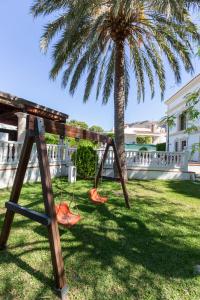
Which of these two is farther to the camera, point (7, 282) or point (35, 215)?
point (35, 215)

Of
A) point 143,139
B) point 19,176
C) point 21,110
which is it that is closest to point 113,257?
point 19,176

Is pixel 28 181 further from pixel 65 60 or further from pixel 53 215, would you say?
pixel 53 215

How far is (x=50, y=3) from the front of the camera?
8.19 metres

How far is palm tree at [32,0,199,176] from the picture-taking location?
26.1ft

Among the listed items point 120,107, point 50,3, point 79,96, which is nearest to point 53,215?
point 120,107

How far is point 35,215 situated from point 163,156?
984cm

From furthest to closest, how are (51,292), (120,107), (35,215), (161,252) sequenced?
1. (120,107)
2. (161,252)
3. (35,215)
4. (51,292)

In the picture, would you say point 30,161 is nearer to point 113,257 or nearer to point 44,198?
point 113,257

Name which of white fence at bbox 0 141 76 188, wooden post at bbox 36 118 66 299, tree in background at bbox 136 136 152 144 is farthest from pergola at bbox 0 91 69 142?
tree in background at bbox 136 136 152 144

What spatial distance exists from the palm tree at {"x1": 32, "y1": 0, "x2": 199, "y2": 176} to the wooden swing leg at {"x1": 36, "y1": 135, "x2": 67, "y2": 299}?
584cm

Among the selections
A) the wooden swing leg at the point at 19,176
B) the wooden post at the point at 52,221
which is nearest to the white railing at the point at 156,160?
the wooden swing leg at the point at 19,176

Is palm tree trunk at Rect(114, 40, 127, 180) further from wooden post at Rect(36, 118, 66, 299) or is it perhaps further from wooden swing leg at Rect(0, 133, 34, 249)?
wooden post at Rect(36, 118, 66, 299)

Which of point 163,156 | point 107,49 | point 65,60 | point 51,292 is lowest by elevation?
point 51,292

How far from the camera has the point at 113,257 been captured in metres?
3.26
